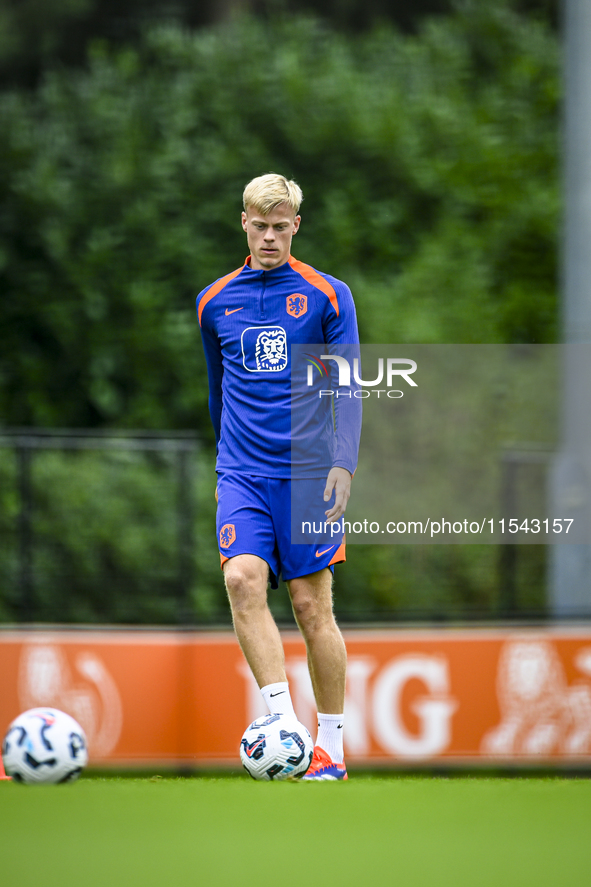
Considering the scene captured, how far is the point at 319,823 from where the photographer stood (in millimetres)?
3301

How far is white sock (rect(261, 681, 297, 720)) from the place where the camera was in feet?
13.9

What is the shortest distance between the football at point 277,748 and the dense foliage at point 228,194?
9387mm

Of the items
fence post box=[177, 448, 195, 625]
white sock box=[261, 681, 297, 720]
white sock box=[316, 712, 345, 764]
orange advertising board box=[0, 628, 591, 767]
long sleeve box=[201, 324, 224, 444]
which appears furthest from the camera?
fence post box=[177, 448, 195, 625]

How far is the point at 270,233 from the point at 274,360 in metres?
0.47

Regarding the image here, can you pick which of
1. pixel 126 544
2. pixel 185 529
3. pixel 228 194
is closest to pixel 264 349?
pixel 185 529

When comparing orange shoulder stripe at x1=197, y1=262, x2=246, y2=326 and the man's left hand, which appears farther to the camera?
orange shoulder stripe at x1=197, y1=262, x2=246, y2=326

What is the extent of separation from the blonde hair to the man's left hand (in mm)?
986

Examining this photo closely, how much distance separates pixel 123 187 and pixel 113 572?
6.50 m

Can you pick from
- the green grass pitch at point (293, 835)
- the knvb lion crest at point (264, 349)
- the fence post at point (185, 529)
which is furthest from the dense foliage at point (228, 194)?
the green grass pitch at point (293, 835)

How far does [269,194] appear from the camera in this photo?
4.40 m

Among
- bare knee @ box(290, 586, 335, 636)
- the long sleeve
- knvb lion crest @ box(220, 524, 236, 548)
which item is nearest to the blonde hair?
the long sleeve

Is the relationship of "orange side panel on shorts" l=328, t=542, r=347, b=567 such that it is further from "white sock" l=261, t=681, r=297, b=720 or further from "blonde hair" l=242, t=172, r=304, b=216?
"blonde hair" l=242, t=172, r=304, b=216

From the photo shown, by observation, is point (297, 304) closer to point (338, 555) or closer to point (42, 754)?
point (338, 555)

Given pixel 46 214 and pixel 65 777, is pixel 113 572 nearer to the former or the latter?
pixel 65 777
